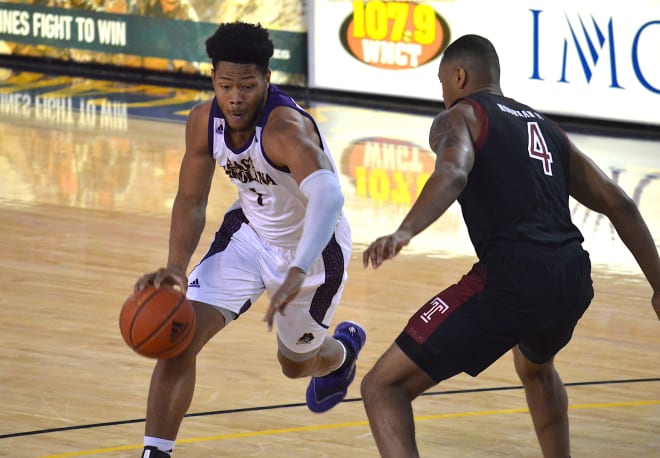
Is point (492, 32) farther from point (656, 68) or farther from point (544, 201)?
point (544, 201)

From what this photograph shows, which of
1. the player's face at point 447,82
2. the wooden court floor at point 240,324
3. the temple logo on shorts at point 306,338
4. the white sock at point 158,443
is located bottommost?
the wooden court floor at point 240,324

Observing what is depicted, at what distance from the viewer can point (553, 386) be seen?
4.54m

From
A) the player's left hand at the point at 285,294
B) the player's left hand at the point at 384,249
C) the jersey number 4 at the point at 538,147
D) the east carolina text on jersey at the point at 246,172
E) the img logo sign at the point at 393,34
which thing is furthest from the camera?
the img logo sign at the point at 393,34

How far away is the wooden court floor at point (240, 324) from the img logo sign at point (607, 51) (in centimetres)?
66

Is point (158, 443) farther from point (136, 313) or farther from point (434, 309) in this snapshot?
point (434, 309)

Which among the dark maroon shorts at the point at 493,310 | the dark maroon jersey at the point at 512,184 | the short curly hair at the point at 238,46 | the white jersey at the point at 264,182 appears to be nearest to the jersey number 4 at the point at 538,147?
the dark maroon jersey at the point at 512,184

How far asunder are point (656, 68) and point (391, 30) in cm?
308

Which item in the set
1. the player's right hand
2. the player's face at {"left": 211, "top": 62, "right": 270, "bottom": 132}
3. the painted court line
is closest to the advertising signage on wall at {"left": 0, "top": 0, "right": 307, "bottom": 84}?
the painted court line

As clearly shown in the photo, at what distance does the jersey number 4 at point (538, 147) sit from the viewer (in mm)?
4121

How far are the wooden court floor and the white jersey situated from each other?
869mm

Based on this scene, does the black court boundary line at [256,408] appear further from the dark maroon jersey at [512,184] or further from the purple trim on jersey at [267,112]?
the dark maroon jersey at [512,184]

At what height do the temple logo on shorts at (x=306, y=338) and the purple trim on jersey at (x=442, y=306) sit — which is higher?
the purple trim on jersey at (x=442, y=306)

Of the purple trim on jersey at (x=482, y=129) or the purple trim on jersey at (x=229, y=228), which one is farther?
the purple trim on jersey at (x=229, y=228)

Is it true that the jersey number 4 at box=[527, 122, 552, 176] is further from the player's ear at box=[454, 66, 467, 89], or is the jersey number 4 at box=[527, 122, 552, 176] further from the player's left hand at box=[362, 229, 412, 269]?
the player's left hand at box=[362, 229, 412, 269]
